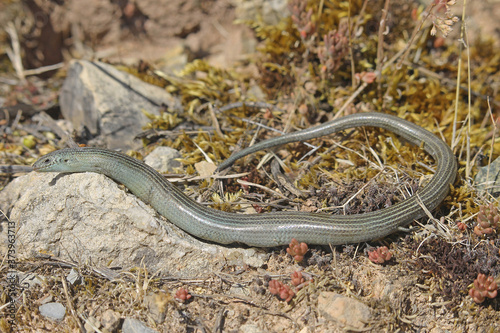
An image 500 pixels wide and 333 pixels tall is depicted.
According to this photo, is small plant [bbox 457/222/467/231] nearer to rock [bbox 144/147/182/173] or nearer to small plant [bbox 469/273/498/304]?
small plant [bbox 469/273/498/304]

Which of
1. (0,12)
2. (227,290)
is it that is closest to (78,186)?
(227,290)

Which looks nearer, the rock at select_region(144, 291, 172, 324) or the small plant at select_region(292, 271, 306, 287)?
the rock at select_region(144, 291, 172, 324)

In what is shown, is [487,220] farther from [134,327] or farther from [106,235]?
[106,235]

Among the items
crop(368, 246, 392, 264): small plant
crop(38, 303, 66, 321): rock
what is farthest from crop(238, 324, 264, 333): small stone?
crop(38, 303, 66, 321): rock

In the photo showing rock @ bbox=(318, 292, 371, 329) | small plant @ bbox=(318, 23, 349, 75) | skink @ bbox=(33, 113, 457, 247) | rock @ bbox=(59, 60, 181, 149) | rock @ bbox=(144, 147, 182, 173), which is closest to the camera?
rock @ bbox=(318, 292, 371, 329)

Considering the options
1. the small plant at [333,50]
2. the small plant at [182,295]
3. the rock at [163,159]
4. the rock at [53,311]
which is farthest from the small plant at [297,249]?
the small plant at [333,50]

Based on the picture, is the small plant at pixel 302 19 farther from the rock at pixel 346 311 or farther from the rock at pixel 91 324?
the rock at pixel 91 324

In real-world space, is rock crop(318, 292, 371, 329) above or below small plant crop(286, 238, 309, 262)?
below
